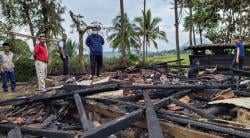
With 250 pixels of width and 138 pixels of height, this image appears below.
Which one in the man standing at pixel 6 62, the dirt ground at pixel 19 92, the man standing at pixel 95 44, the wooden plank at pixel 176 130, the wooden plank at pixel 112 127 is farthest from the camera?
the man standing at pixel 6 62

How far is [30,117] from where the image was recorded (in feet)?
26.1

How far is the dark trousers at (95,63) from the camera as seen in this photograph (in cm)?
1326

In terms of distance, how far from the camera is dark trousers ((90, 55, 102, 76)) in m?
13.3

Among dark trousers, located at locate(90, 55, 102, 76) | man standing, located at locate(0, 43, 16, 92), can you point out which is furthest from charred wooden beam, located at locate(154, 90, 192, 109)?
man standing, located at locate(0, 43, 16, 92)

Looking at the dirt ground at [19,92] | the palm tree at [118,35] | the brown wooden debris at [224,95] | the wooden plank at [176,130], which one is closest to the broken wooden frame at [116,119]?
the wooden plank at [176,130]

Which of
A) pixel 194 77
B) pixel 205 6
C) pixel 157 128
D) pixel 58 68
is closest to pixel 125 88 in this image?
pixel 157 128

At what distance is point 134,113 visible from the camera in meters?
5.52

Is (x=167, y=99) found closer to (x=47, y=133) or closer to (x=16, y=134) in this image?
(x=47, y=133)

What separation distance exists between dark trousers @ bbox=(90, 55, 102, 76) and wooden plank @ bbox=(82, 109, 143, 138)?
7.64 metres

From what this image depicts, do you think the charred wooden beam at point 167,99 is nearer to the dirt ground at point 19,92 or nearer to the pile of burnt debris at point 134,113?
the pile of burnt debris at point 134,113

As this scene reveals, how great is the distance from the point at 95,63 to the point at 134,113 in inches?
320

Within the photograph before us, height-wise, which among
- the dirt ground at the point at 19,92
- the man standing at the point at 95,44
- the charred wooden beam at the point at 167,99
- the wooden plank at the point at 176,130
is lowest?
Answer: the dirt ground at the point at 19,92

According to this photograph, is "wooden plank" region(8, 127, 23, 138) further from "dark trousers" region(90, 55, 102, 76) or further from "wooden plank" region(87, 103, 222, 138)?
"dark trousers" region(90, 55, 102, 76)

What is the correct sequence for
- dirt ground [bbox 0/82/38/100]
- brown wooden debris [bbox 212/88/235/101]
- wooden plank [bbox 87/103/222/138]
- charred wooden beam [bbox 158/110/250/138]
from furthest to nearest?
dirt ground [bbox 0/82/38/100] < brown wooden debris [bbox 212/88/235/101] < wooden plank [bbox 87/103/222/138] < charred wooden beam [bbox 158/110/250/138]
